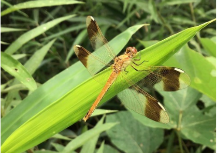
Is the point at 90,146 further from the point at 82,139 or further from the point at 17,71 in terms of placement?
the point at 17,71

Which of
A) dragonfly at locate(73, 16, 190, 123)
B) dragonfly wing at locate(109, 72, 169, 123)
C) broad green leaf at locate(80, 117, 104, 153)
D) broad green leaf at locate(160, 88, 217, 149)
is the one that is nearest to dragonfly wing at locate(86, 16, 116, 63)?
dragonfly at locate(73, 16, 190, 123)

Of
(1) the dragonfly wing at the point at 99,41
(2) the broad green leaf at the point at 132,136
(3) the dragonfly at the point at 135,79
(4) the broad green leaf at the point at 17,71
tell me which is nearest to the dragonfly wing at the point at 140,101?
(3) the dragonfly at the point at 135,79

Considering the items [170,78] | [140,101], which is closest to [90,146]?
[140,101]

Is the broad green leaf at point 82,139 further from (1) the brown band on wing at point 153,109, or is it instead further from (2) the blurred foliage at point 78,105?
(1) the brown band on wing at point 153,109

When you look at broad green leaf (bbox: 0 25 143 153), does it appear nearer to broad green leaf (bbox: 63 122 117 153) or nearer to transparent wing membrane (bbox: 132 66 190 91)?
transparent wing membrane (bbox: 132 66 190 91)

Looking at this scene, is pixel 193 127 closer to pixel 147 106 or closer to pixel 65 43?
pixel 147 106

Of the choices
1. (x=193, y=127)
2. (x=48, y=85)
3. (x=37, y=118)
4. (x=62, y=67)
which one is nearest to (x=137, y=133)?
(x=193, y=127)
